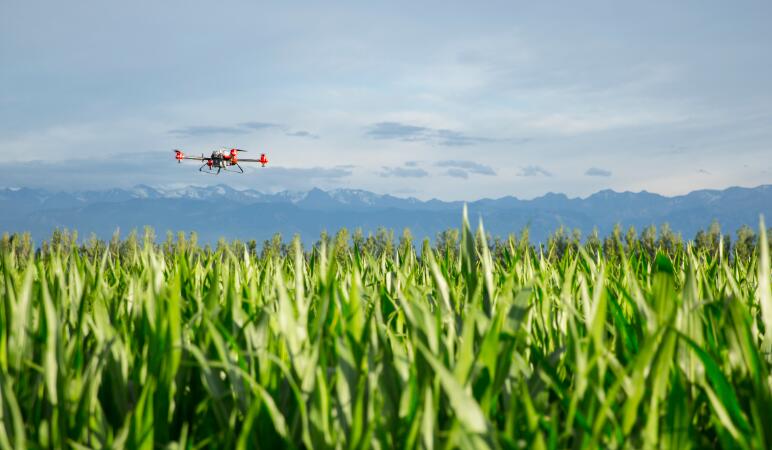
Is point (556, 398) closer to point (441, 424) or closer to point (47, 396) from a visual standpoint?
point (441, 424)

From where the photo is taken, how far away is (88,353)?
1.95 meters

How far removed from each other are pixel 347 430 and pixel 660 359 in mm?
646

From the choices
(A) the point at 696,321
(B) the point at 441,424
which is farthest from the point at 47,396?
(A) the point at 696,321

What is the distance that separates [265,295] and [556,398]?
1172mm

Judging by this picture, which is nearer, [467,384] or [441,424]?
[467,384]

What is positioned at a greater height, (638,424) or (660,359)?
(660,359)

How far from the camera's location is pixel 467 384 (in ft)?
4.31

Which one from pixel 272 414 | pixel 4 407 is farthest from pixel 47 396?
pixel 272 414

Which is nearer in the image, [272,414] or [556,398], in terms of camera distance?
[272,414]

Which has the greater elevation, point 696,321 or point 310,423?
point 696,321

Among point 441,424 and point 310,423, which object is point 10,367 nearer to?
point 310,423

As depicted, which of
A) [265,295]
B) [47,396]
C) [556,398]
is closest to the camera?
[47,396]

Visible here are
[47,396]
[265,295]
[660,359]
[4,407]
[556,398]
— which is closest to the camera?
[660,359]

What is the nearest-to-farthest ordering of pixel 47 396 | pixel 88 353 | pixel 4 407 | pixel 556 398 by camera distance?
pixel 4 407
pixel 47 396
pixel 556 398
pixel 88 353
